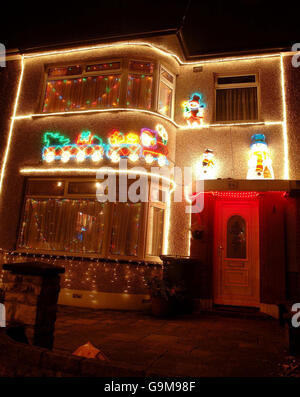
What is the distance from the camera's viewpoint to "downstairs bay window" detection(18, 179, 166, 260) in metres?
7.58

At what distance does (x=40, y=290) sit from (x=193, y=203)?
5.39 m

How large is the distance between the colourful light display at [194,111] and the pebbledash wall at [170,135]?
0.17 m

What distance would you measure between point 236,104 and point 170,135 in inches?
87.1

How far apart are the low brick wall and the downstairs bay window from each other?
4.57 metres

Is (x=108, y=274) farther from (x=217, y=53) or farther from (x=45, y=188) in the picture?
(x=217, y=53)

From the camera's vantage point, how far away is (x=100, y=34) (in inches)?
340

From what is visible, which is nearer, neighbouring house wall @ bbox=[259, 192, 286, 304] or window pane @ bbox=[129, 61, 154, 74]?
neighbouring house wall @ bbox=[259, 192, 286, 304]

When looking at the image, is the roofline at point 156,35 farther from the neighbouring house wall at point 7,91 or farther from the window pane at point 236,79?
the window pane at point 236,79

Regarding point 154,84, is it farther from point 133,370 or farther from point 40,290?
point 133,370

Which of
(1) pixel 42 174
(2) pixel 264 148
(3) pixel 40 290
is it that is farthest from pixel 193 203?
(3) pixel 40 290

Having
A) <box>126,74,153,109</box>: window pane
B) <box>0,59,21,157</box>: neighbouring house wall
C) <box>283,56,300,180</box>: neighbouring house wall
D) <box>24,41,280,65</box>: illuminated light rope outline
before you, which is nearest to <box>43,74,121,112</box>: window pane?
<box>126,74,153,109</box>: window pane

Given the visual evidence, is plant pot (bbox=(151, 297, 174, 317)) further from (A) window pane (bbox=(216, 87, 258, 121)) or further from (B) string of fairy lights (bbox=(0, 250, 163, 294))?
(A) window pane (bbox=(216, 87, 258, 121))
